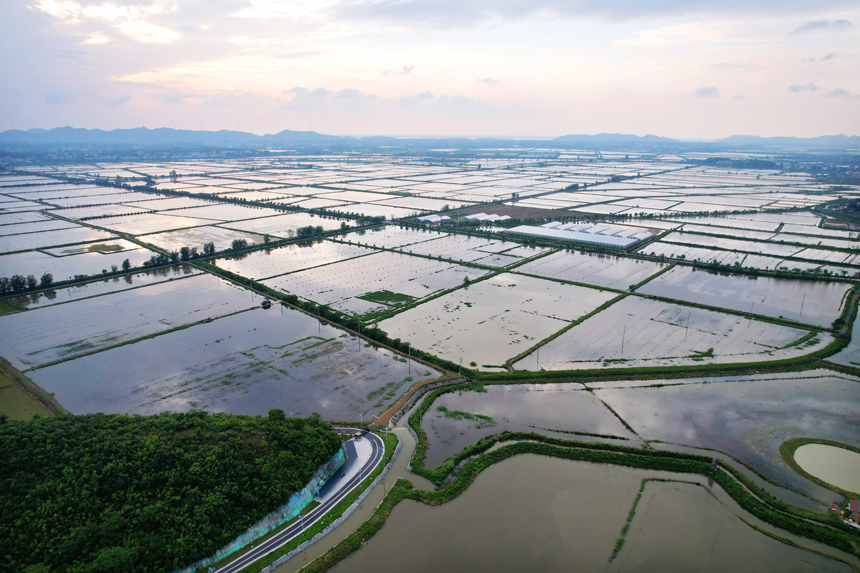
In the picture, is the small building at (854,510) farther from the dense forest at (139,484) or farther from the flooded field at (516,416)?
the dense forest at (139,484)

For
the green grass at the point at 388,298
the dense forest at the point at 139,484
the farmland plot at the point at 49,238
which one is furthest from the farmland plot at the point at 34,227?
the dense forest at the point at 139,484

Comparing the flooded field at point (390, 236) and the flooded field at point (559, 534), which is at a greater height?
the flooded field at point (390, 236)

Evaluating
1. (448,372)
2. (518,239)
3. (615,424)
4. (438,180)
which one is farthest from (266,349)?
(438,180)

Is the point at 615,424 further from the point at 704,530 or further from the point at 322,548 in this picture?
the point at 322,548

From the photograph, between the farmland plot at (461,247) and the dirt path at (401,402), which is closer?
the dirt path at (401,402)

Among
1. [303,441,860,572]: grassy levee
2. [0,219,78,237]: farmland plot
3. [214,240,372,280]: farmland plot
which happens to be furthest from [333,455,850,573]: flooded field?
[0,219,78,237]: farmland plot

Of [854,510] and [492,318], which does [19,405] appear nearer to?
[492,318]
